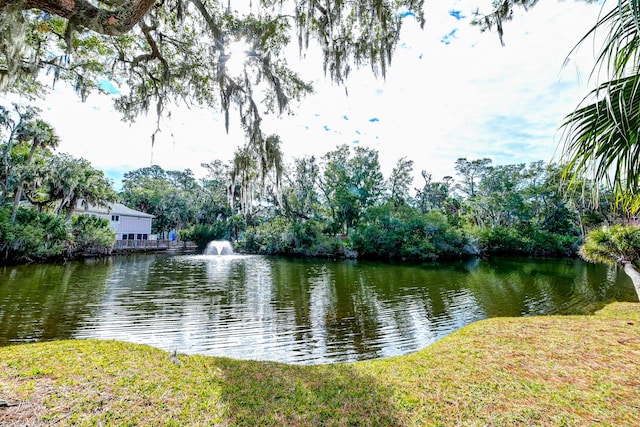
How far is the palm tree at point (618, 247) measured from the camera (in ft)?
24.7

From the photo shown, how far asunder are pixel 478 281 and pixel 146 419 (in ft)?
49.2

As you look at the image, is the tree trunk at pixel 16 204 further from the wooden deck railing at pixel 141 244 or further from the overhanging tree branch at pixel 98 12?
the overhanging tree branch at pixel 98 12

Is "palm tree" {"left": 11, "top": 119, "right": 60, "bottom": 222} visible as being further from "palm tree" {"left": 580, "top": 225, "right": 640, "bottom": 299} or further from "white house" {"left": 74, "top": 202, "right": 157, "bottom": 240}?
"palm tree" {"left": 580, "top": 225, "right": 640, "bottom": 299}

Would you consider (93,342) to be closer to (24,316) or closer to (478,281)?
A: (24,316)

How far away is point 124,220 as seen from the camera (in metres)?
31.6

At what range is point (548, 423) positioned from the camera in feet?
8.42

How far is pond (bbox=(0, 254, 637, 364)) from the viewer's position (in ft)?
19.7

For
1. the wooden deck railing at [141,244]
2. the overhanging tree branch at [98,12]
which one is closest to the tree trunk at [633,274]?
the overhanging tree branch at [98,12]

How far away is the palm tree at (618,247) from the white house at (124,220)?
3465cm

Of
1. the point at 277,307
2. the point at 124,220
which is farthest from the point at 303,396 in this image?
the point at 124,220

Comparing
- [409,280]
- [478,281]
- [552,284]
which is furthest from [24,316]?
[552,284]

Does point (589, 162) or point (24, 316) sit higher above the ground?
point (589, 162)

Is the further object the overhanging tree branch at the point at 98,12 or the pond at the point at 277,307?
the pond at the point at 277,307

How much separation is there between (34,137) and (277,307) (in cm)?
1929
